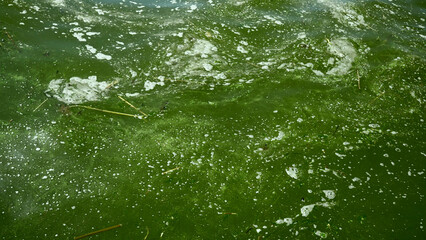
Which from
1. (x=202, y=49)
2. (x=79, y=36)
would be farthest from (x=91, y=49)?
(x=202, y=49)

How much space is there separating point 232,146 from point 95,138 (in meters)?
1.26

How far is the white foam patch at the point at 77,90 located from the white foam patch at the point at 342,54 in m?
2.72

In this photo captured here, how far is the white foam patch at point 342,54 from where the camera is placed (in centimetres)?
363

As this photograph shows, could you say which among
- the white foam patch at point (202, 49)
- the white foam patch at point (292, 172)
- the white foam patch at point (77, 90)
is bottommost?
the white foam patch at point (292, 172)

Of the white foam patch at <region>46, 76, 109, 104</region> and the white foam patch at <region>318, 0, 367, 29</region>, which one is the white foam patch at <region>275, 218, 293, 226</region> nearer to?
the white foam patch at <region>46, 76, 109, 104</region>

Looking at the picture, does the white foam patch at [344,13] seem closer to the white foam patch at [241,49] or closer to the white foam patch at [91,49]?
the white foam patch at [241,49]

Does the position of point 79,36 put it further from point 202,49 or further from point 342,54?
point 342,54

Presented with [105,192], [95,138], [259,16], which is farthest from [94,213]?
[259,16]

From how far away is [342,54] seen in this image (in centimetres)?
381

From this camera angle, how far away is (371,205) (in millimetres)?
2316

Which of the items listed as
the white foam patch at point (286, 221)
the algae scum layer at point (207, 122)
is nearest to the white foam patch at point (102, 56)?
the algae scum layer at point (207, 122)

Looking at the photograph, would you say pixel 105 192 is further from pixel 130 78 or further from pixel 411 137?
pixel 411 137

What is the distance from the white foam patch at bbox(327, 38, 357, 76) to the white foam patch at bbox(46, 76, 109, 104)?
8.94 ft

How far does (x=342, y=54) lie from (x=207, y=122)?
7.13 feet
